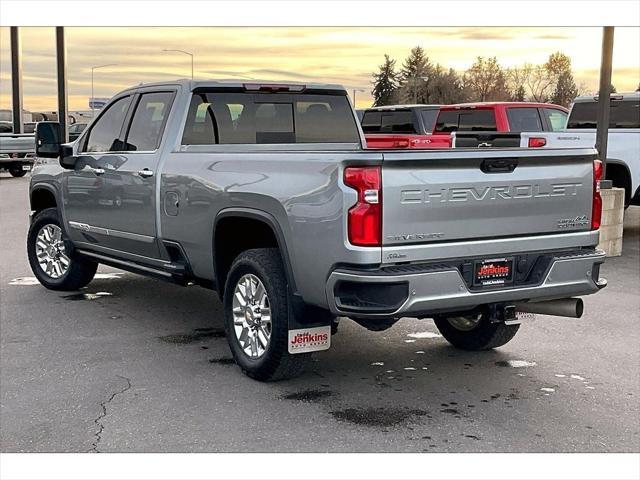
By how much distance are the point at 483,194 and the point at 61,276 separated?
17.6 feet

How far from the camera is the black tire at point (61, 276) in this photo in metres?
8.83

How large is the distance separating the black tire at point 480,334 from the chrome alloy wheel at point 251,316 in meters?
1.39

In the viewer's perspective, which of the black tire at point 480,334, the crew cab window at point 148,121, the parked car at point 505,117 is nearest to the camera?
the black tire at point 480,334

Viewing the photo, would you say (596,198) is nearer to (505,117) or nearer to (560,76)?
(505,117)

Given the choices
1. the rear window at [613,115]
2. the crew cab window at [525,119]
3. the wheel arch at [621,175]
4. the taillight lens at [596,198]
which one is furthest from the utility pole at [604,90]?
the taillight lens at [596,198]

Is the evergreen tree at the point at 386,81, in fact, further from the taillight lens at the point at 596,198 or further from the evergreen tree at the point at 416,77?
the taillight lens at the point at 596,198

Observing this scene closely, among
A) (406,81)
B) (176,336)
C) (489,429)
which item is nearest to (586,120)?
(176,336)

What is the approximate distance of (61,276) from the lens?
29.3 ft

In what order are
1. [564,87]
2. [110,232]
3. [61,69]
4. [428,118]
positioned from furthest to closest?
[564,87] → [61,69] → [428,118] → [110,232]

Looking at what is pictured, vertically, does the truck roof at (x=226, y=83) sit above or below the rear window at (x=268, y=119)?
above

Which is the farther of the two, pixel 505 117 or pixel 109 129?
pixel 505 117

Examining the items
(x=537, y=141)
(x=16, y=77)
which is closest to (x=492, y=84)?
(x=16, y=77)

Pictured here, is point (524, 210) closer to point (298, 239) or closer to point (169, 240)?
point (298, 239)

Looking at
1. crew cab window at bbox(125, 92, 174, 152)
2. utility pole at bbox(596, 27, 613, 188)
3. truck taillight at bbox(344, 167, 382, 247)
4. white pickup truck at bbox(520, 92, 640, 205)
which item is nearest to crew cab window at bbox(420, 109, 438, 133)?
white pickup truck at bbox(520, 92, 640, 205)
